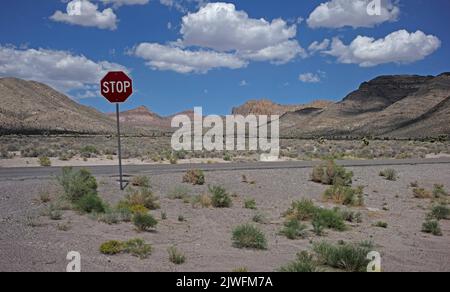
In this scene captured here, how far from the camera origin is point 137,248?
938cm

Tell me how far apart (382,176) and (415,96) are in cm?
13335

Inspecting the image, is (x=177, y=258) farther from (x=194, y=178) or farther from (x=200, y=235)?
(x=194, y=178)

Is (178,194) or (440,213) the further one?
(178,194)

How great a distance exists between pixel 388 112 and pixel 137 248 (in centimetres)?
14586

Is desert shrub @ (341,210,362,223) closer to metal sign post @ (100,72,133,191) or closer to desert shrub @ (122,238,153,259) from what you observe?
desert shrub @ (122,238,153,259)

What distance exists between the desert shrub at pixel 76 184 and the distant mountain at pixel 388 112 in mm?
103623

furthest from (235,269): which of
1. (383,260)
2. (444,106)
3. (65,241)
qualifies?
(444,106)

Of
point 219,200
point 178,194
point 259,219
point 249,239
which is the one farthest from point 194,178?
point 249,239

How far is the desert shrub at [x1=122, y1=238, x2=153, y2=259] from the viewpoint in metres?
9.24

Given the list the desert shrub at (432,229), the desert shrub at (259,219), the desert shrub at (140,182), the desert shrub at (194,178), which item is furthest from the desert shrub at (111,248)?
the desert shrub at (194,178)

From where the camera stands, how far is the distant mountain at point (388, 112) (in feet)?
391

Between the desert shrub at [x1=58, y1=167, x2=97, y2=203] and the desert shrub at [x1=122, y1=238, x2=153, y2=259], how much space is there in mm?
5486
